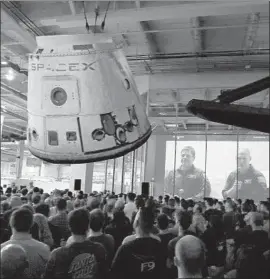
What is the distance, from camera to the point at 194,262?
6.34 ft

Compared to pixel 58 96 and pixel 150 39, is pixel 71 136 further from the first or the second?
pixel 150 39

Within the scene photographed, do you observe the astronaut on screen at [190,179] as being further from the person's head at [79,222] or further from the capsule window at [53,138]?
the capsule window at [53,138]

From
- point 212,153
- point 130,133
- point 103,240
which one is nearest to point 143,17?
point 103,240

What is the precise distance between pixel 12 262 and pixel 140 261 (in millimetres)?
827

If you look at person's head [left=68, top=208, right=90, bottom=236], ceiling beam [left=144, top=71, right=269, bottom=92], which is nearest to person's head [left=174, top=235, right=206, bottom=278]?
person's head [left=68, top=208, right=90, bottom=236]

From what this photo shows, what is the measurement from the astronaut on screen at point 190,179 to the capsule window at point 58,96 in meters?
14.7

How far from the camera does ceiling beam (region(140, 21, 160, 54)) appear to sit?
25.2ft

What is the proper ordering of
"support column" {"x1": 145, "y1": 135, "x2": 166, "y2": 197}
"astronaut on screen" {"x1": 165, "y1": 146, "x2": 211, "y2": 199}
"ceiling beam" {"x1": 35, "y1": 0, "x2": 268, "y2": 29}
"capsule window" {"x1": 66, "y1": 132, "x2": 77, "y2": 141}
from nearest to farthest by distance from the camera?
"capsule window" {"x1": 66, "y1": 132, "x2": 77, "y2": 141}
"ceiling beam" {"x1": 35, "y1": 0, "x2": 268, "y2": 29}
"astronaut on screen" {"x1": 165, "y1": 146, "x2": 211, "y2": 199}
"support column" {"x1": 145, "y1": 135, "x2": 166, "y2": 197}

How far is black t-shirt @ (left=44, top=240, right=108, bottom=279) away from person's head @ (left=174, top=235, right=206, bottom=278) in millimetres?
523

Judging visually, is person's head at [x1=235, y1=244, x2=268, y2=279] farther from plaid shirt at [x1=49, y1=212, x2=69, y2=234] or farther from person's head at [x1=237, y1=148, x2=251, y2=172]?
person's head at [x1=237, y1=148, x2=251, y2=172]

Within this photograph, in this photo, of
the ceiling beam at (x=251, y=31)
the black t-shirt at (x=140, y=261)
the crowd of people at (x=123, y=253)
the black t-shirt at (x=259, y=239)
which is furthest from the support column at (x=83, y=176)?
the black t-shirt at (x=140, y=261)

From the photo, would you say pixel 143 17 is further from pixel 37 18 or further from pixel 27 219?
pixel 27 219

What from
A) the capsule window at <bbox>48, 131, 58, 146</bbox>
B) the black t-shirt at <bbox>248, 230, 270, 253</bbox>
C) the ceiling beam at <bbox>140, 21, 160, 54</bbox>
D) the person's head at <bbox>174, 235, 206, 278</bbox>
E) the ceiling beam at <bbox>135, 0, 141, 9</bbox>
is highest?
the ceiling beam at <bbox>140, 21, 160, 54</bbox>

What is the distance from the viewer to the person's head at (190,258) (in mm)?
1939
